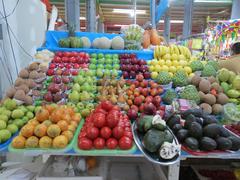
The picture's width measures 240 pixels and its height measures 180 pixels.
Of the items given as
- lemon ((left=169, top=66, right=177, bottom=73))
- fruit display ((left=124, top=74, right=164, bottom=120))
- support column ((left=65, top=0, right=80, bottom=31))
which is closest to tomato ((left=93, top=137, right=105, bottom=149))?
fruit display ((left=124, top=74, right=164, bottom=120))

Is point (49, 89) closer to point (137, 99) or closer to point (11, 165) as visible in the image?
point (11, 165)

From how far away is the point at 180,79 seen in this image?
8.29 ft

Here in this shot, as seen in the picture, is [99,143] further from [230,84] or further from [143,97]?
[230,84]

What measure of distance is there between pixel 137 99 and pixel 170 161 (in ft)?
2.94

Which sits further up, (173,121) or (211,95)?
(211,95)

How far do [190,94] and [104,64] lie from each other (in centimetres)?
133

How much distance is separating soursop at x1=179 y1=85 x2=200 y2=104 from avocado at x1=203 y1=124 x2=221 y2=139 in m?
0.65

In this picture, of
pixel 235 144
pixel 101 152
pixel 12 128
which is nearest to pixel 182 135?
pixel 235 144

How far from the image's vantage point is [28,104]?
6.79ft

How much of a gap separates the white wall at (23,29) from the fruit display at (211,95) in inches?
124

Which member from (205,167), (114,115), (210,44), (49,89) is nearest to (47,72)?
(49,89)

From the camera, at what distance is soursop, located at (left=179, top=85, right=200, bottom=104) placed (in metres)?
2.21

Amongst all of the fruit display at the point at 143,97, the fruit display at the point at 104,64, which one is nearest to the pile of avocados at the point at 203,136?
the fruit display at the point at 143,97

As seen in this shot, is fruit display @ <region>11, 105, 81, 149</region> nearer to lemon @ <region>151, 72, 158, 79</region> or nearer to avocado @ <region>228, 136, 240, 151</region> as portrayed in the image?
avocado @ <region>228, 136, 240, 151</region>
